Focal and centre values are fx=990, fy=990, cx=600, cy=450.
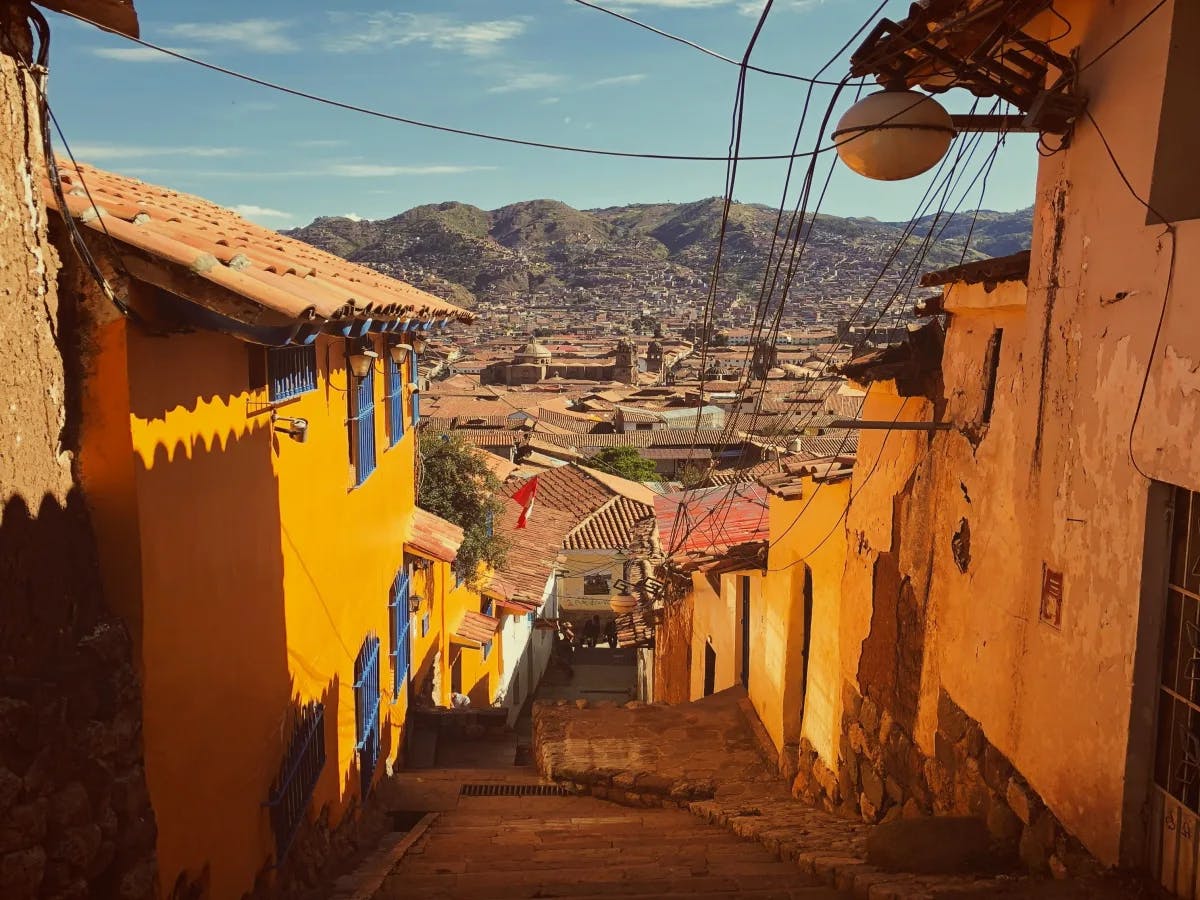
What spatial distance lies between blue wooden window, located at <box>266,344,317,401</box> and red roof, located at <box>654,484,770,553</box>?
574 cm

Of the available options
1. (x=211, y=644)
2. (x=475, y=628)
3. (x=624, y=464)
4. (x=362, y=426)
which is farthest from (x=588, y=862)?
(x=624, y=464)

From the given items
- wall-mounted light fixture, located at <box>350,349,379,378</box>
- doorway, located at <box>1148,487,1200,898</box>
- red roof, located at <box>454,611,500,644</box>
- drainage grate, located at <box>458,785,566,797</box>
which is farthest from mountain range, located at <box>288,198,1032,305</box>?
doorway, located at <box>1148,487,1200,898</box>

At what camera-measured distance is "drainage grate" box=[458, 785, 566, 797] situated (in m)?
10.8

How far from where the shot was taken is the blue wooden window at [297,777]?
5945 millimetres

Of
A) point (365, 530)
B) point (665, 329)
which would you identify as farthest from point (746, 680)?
point (665, 329)

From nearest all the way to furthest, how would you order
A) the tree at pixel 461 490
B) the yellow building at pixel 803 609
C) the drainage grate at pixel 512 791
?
the yellow building at pixel 803 609, the drainage grate at pixel 512 791, the tree at pixel 461 490

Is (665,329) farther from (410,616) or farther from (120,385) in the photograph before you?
(120,385)

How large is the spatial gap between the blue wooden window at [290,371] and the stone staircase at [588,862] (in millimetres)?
3076

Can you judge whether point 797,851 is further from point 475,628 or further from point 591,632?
point 591,632

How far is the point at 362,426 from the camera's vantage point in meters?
8.99

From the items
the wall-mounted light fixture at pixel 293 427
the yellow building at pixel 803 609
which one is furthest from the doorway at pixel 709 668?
the wall-mounted light fixture at pixel 293 427

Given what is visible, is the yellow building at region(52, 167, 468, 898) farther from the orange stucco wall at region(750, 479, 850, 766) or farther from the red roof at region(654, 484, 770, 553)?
the red roof at region(654, 484, 770, 553)

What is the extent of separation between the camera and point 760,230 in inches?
6422

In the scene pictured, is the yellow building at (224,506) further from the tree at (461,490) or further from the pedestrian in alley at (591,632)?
the pedestrian in alley at (591,632)
